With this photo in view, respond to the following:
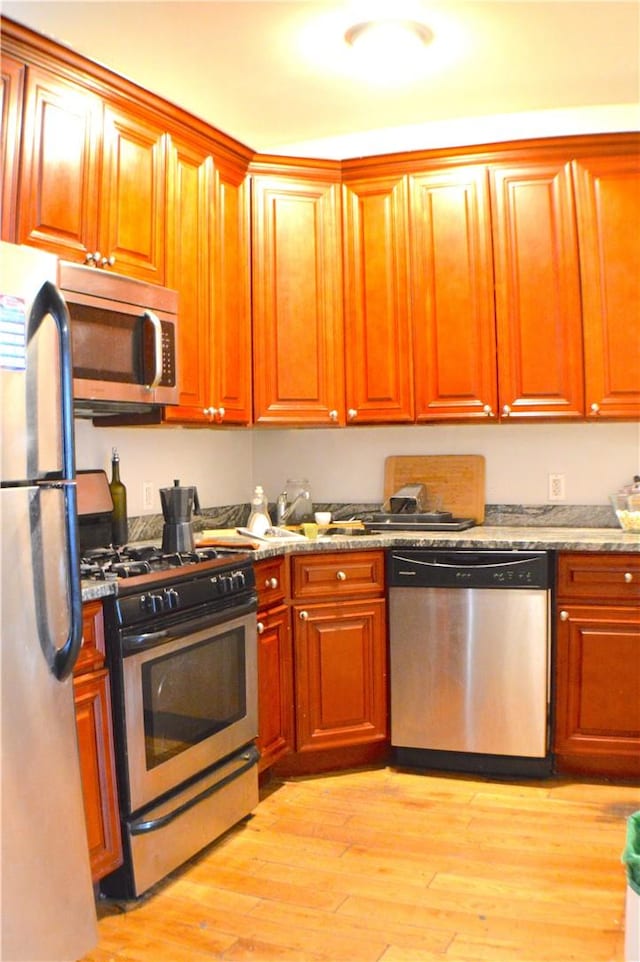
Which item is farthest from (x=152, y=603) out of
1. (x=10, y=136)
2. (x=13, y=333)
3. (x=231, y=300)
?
(x=231, y=300)

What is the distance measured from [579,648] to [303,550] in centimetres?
108

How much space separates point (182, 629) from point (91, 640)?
12.6 inches

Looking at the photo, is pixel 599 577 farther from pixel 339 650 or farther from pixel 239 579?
pixel 239 579

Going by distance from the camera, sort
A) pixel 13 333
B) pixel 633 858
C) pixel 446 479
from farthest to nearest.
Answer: pixel 446 479 < pixel 13 333 < pixel 633 858

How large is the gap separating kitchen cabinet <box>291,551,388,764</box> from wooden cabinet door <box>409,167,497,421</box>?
2.54ft

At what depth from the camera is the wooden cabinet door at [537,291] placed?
3377mm

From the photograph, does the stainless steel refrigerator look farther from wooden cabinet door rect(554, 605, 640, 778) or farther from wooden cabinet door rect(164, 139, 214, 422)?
wooden cabinet door rect(554, 605, 640, 778)

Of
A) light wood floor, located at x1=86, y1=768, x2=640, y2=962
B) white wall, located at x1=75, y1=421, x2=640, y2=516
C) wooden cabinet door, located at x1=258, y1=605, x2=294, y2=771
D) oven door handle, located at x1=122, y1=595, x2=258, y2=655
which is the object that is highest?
white wall, located at x1=75, y1=421, x2=640, y2=516

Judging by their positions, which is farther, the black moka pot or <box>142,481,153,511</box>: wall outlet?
<box>142,481,153,511</box>: wall outlet

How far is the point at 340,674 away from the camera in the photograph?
10.7 ft

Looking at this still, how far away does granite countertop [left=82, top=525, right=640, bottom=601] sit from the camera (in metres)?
3.05

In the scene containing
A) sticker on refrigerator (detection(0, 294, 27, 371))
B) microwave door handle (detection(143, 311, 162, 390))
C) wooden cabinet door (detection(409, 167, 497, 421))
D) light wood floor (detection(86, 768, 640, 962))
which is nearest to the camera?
sticker on refrigerator (detection(0, 294, 27, 371))

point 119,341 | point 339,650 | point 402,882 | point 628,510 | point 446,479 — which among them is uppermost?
point 119,341

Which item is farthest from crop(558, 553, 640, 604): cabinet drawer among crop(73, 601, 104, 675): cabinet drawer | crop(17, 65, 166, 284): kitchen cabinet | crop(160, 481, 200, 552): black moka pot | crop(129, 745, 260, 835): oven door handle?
crop(17, 65, 166, 284): kitchen cabinet
